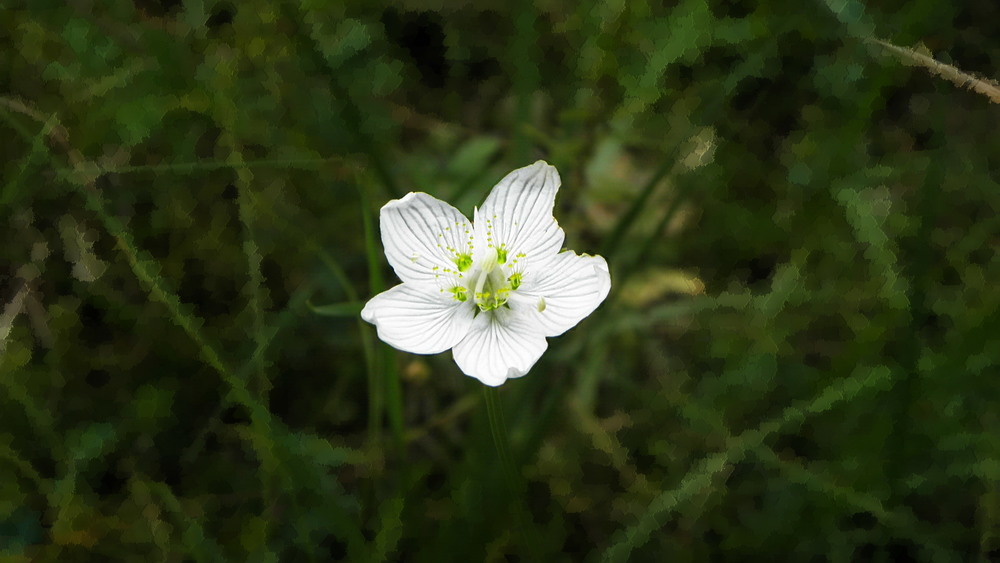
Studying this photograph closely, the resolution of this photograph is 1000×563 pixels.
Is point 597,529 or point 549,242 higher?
point 549,242

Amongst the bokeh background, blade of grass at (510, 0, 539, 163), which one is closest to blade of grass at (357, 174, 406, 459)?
the bokeh background

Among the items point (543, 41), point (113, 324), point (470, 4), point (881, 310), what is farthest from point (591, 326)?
point (113, 324)

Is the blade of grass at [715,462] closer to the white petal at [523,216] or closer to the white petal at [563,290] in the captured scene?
the white petal at [563,290]

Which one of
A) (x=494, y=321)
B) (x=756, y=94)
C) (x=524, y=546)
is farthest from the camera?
(x=756, y=94)

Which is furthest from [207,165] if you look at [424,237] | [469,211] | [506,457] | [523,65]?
[506,457]

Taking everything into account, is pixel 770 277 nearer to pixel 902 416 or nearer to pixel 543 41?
pixel 902 416

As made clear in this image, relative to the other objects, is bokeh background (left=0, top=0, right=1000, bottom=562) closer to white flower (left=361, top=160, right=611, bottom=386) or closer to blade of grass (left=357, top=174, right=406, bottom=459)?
blade of grass (left=357, top=174, right=406, bottom=459)
